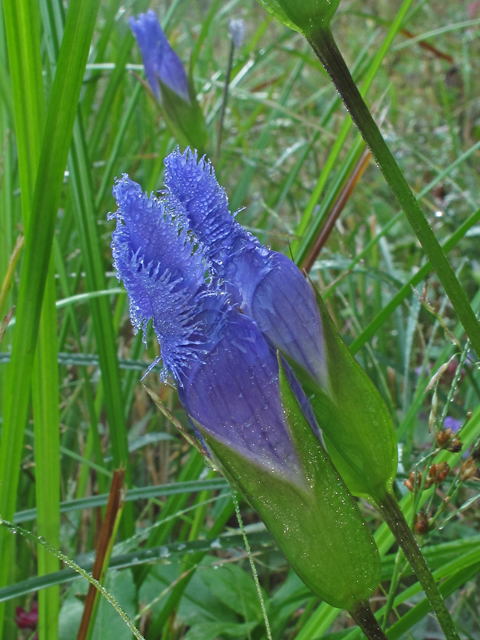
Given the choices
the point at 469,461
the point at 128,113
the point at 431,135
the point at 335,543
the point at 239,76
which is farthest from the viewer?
the point at 431,135

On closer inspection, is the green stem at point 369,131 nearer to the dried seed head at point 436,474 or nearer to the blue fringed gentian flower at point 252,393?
the blue fringed gentian flower at point 252,393

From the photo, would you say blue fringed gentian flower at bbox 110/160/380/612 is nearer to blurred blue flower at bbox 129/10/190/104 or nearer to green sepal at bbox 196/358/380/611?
green sepal at bbox 196/358/380/611

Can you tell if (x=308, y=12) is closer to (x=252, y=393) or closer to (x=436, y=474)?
(x=252, y=393)

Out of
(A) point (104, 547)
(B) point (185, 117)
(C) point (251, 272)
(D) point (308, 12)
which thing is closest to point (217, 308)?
(C) point (251, 272)

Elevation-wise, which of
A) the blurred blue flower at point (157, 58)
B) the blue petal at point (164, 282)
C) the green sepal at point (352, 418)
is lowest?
the green sepal at point (352, 418)

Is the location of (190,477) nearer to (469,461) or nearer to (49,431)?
(49,431)

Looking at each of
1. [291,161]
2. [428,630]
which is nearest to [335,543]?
[428,630]

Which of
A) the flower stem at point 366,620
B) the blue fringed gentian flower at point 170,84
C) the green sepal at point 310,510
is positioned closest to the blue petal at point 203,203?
the green sepal at point 310,510
